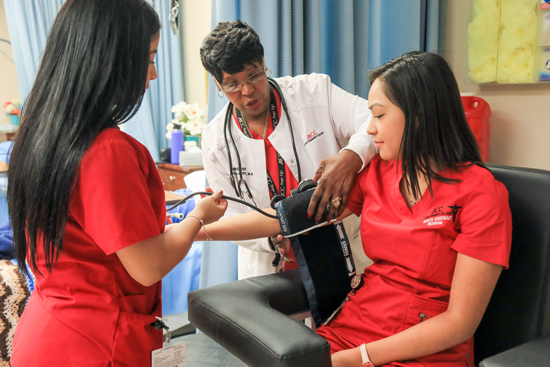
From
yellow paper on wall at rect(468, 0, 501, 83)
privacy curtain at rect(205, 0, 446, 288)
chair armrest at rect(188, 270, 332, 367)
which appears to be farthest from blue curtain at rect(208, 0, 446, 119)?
chair armrest at rect(188, 270, 332, 367)

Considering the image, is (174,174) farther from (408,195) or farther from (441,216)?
(441,216)

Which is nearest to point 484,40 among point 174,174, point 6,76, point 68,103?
point 68,103

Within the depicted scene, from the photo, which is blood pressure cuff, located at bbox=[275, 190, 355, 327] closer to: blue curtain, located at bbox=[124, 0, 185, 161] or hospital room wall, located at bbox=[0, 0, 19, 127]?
blue curtain, located at bbox=[124, 0, 185, 161]

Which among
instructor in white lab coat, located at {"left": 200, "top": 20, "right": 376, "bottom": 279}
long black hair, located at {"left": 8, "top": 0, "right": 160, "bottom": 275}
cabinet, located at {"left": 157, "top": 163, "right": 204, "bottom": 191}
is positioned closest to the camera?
long black hair, located at {"left": 8, "top": 0, "right": 160, "bottom": 275}

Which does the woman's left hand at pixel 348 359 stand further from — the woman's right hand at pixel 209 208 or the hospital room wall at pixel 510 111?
the hospital room wall at pixel 510 111

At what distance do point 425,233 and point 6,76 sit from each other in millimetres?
3434

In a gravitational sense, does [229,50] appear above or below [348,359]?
above

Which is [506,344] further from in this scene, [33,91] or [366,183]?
[33,91]

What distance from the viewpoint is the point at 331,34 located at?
2.10 metres

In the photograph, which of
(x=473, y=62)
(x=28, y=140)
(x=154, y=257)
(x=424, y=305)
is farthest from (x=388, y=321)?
(x=473, y=62)

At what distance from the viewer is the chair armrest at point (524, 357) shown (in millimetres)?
861

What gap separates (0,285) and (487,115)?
2258 millimetres

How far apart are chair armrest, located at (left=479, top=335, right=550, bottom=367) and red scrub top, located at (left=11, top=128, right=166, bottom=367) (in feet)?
2.29

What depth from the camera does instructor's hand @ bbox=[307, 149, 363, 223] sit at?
124cm
